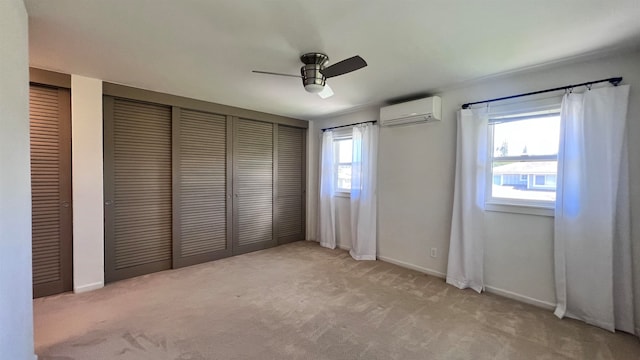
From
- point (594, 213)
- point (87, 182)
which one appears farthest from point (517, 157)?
point (87, 182)

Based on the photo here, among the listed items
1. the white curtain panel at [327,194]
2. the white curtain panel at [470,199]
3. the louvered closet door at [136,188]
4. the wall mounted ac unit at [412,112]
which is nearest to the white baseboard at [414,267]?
the white curtain panel at [470,199]

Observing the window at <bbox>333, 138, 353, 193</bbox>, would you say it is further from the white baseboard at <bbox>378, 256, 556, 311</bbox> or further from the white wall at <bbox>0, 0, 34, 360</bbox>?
the white wall at <bbox>0, 0, 34, 360</bbox>

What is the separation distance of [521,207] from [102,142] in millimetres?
4443

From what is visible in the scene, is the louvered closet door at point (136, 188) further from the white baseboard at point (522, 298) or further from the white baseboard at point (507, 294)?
the white baseboard at point (522, 298)

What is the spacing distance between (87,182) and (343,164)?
3.38m

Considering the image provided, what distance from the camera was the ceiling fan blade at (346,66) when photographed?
1.91 meters

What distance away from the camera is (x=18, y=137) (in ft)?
4.77

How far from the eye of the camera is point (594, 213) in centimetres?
232

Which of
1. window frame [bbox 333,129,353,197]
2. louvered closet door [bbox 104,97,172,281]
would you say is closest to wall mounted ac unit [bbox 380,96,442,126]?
window frame [bbox 333,129,353,197]

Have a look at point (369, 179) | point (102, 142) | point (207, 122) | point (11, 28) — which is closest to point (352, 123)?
point (369, 179)

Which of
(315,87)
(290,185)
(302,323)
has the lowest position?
(302,323)

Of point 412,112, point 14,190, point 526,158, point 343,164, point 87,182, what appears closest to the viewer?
point 14,190

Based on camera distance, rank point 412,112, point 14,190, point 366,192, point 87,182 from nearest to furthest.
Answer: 1. point 14,190
2. point 87,182
3. point 412,112
4. point 366,192

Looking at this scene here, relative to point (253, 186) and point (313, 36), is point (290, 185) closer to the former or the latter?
point (253, 186)
